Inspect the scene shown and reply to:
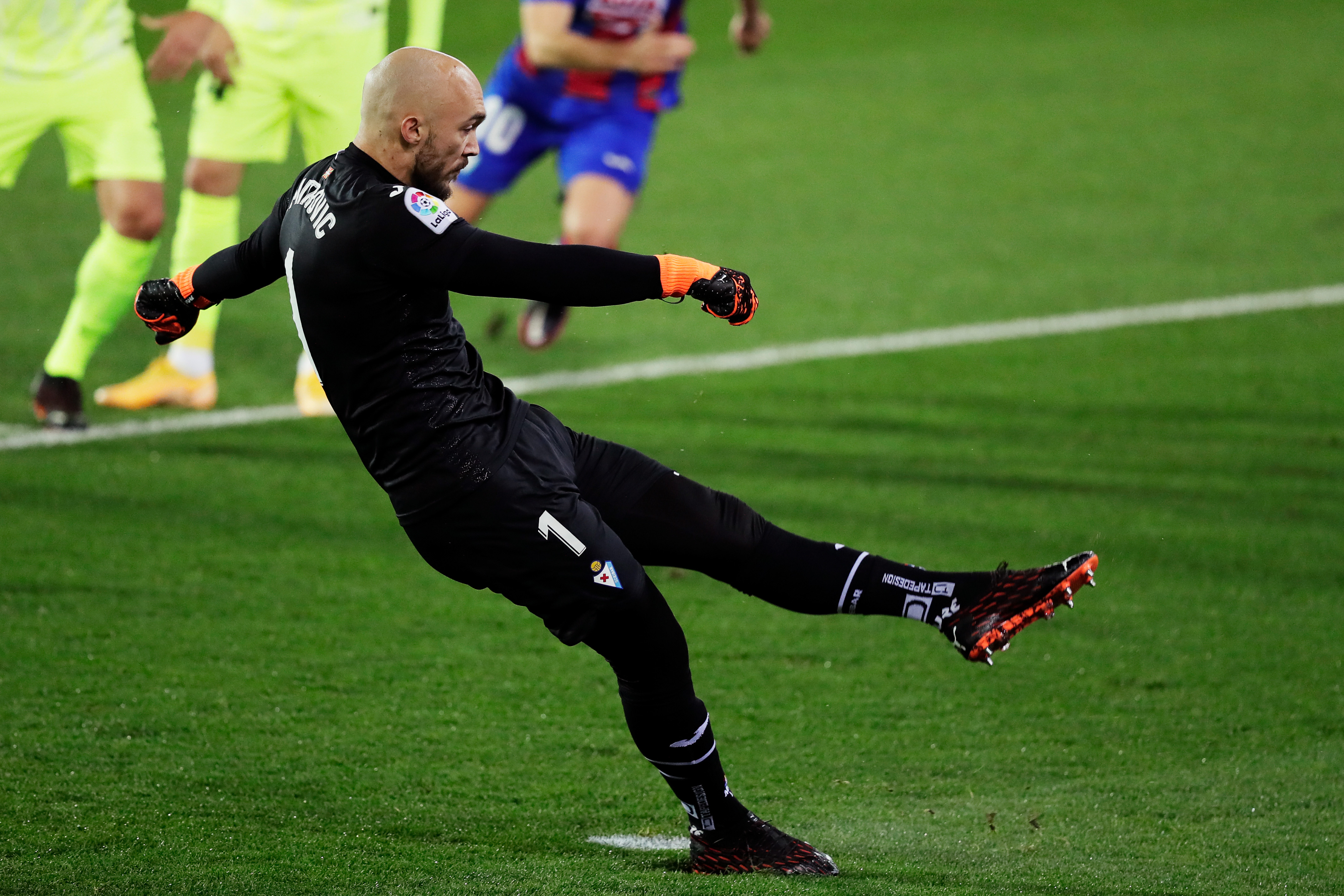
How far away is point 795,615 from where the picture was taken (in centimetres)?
516

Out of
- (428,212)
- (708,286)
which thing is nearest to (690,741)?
Answer: (708,286)

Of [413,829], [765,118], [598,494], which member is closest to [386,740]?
[413,829]

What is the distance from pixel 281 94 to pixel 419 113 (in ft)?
13.6

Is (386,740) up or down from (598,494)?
down

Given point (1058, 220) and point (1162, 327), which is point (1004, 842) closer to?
point (1162, 327)

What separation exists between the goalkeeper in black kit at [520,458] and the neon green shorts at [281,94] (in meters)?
3.37

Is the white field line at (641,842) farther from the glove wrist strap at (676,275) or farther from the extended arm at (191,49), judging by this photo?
the extended arm at (191,49)

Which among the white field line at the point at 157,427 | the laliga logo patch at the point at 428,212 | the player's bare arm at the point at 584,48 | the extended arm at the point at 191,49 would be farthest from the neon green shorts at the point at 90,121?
the laliga logo patch at the point at 428,212

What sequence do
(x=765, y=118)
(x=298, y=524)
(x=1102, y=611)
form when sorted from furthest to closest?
(x=765, y=118), (x=298, y=524), (x=1102, y=611)

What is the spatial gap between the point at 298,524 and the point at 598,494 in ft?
8.29

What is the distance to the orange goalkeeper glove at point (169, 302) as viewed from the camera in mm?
3662

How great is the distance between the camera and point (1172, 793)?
13.1ft

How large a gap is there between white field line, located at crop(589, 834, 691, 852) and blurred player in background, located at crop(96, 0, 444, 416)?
3428 millimetres

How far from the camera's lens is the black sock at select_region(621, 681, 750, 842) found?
3422 millimetres
